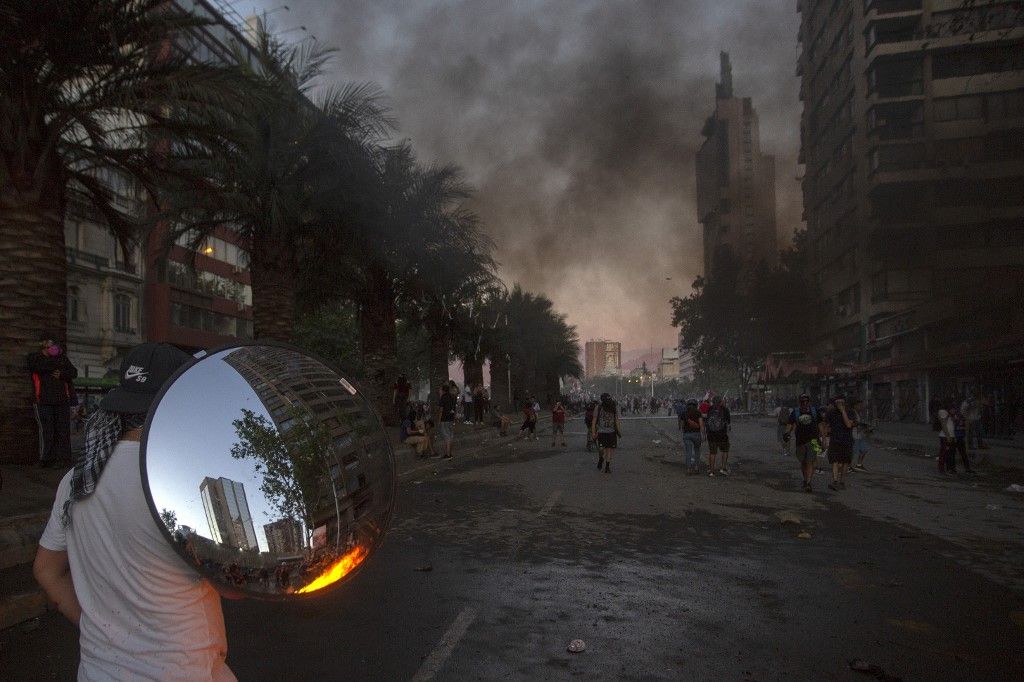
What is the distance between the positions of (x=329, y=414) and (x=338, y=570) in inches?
12.7

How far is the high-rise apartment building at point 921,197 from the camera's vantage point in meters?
20.3

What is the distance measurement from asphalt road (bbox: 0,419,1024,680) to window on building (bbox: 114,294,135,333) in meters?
36.8

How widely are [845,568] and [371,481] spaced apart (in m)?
6.07

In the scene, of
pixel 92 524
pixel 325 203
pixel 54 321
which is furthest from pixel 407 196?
pixel 92 524

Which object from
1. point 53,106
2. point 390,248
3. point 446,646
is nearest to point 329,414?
point 446,646

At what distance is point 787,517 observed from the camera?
8.97 meters

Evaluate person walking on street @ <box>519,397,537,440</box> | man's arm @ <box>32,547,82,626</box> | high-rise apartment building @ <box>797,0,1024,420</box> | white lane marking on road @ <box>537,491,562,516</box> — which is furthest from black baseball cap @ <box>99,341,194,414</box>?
person walking on street @ <box>519,397,537,440</box>

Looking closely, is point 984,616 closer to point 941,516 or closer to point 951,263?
point 941,516

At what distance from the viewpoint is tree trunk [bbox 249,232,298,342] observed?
15.7 m

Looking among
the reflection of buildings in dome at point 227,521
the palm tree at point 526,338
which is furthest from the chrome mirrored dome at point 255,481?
the palm tree at point 526,338

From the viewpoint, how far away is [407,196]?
2114 centimetres

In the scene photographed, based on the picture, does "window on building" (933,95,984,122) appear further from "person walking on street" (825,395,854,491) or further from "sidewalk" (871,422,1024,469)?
"person walking on street" (825,395,854,491)

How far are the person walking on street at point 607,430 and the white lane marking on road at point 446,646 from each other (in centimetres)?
1004

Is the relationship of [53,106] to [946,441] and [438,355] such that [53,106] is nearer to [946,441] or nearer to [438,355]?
[946,441]
